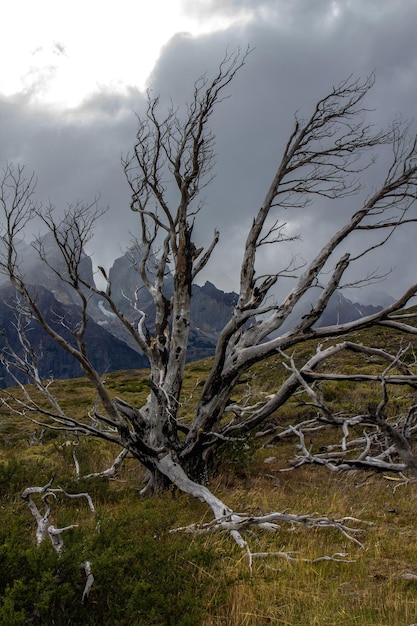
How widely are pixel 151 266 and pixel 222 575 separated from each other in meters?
8.29

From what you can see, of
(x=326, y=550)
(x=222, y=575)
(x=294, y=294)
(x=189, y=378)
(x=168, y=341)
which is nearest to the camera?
(x=222, y=575)

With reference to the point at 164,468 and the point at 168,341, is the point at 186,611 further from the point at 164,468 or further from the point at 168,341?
the point at 168,341

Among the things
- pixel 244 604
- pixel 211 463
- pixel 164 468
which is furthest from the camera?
pixel 211 463

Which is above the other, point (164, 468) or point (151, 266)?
point (151, 266)

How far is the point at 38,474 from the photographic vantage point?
26.7ft

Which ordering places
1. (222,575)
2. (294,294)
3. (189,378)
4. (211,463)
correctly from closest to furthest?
(222,575), (294,294), (211,463), (189,378)

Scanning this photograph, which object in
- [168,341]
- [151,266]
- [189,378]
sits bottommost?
[189,378]

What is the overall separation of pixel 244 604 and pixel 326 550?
1792 mm

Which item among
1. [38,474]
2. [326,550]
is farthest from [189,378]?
[326,550]

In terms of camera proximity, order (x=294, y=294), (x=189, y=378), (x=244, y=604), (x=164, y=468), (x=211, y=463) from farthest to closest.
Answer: (x=189, y=378), (x=211, y=463), (x=294, y=294), (x=164, y=468), (x=244, y=604)

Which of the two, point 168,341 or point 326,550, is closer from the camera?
point 326,550

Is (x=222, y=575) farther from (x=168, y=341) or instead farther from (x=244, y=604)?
(x=168, y=341)

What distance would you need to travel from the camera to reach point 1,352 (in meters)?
8.20

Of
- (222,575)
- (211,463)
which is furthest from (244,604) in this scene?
(211,463)
